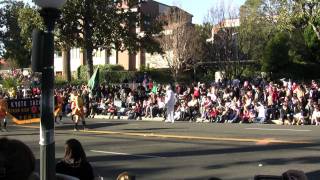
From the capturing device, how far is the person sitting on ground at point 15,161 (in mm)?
2994

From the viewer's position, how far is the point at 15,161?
300 cm

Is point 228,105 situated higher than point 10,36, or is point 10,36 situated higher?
point 10,36

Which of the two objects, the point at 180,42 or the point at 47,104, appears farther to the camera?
the point at 180,42

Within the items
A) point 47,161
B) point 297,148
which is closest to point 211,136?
point 297,148

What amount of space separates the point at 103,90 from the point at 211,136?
2251 cm

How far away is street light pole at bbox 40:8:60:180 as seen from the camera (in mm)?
6641

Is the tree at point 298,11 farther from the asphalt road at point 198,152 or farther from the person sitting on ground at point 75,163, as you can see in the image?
Result: the person sitting on ground at point 75,163

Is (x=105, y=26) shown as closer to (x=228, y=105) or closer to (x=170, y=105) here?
(x=170, y=105)

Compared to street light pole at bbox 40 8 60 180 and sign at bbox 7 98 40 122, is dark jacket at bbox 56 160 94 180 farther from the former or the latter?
sign at bbox 7 98 40 122

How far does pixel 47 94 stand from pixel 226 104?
22403mm

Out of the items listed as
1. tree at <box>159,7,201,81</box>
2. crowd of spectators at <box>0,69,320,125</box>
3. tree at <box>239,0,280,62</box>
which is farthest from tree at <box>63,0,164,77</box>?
tree at <box>239,0,280,62</box>

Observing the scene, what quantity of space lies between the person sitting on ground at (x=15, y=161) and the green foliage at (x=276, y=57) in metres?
45.2

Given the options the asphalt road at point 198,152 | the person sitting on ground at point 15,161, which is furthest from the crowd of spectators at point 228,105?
the person sitting on ground at point 15,161

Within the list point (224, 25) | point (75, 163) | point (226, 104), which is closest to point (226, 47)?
point (224, 25)
